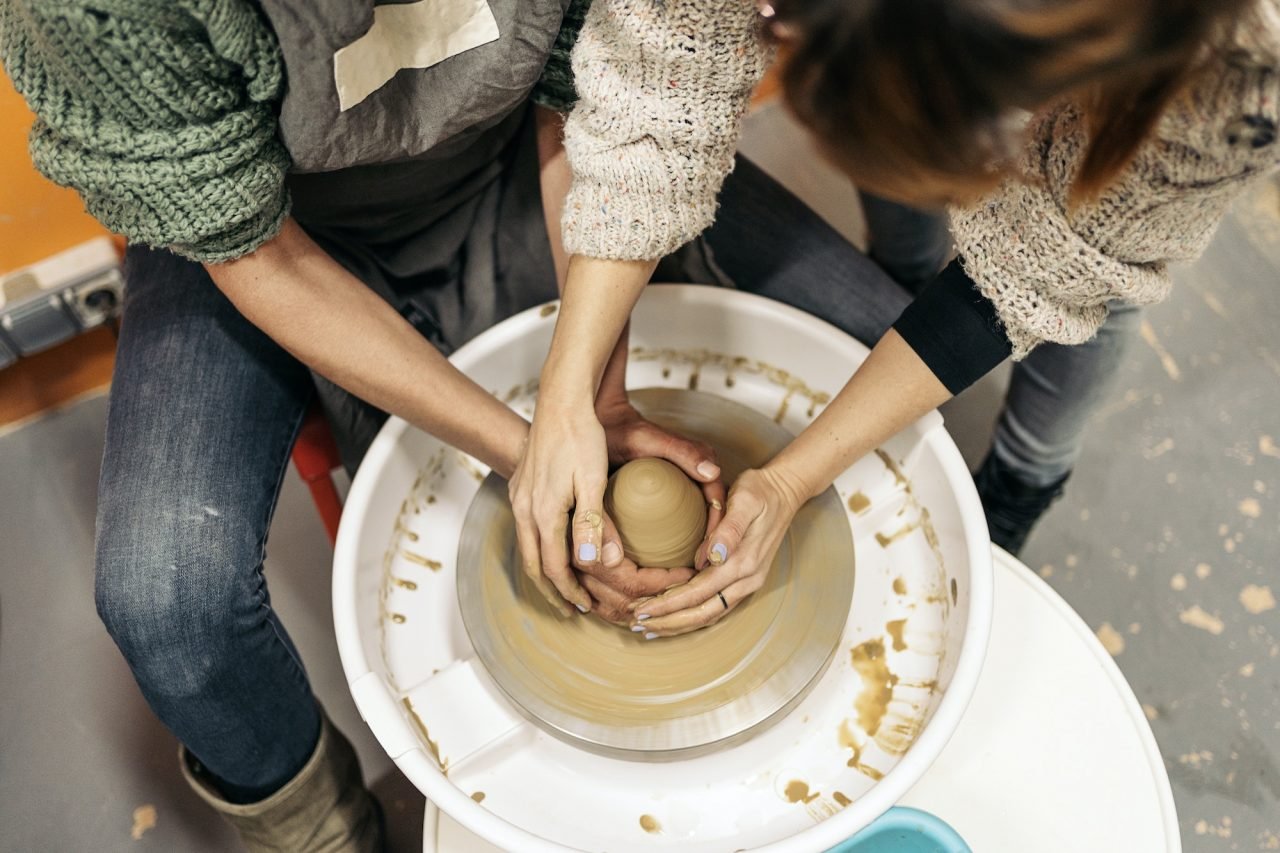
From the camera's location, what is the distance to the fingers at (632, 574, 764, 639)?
1078mm

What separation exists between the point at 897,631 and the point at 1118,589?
2.64 ft

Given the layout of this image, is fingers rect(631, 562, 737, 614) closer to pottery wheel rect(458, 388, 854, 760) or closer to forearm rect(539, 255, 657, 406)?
pottery wheel rect(458, 388, 854, 760)

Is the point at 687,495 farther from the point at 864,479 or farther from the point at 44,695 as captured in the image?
the point at 44,695

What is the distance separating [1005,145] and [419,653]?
A: 0.92 metres

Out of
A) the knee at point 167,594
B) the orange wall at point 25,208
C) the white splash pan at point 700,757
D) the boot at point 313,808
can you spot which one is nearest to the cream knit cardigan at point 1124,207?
the white splash pan at point 700,757

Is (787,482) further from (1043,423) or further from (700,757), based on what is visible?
(1043,423)

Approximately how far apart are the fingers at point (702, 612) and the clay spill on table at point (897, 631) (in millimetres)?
218

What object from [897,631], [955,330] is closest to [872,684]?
[897,631]

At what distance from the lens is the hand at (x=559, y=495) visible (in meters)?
1.05

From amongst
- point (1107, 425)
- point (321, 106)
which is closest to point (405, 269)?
point (321, 106)

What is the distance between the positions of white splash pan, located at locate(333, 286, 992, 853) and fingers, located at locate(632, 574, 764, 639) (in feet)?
0.56

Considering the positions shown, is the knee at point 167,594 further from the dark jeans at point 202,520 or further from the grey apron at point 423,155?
the grey apron at point 423,155

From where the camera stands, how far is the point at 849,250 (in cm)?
141

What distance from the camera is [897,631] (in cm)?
121
